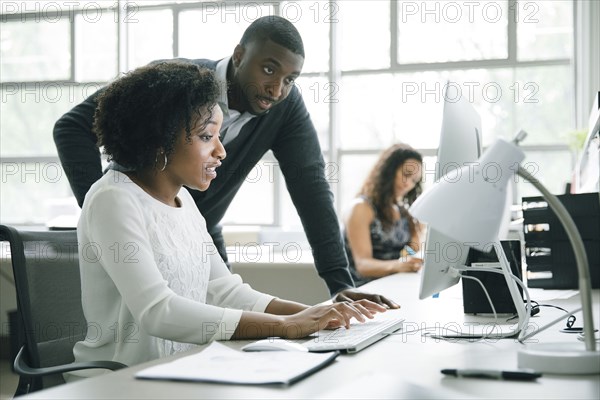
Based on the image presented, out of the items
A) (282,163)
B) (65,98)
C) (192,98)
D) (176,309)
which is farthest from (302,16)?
(176,309)

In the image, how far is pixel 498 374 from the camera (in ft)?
3.31

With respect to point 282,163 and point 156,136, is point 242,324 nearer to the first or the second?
point 156,136

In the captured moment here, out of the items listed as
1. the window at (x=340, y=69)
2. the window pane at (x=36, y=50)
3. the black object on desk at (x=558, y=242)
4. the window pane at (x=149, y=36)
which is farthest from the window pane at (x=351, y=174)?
the black object on desk at (x=558, y=242)

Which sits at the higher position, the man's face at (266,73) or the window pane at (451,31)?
the window pane at (451,31)

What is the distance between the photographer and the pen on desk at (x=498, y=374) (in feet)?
3.29

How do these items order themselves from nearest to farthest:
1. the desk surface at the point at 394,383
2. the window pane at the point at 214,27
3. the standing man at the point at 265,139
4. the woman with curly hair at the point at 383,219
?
1. the desk surface at the point at 394,383
2. the standing man at the point at 265,139
3. the woman with curly hair at the point at 383,219
4. the window pane at the point at 214,27

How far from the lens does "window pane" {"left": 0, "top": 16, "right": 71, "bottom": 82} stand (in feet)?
20.9

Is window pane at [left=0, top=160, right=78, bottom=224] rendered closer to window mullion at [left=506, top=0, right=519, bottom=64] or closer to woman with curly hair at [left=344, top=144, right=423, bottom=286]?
woman with curly hair at [left=344, top=144, right=423, bottom=286]

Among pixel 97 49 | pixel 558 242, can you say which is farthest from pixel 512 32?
pixel 558 242

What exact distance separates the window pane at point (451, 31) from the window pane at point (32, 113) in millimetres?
2527

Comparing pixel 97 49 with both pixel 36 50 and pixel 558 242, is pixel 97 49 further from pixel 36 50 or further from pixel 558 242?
pixel 558 242

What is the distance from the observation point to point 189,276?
1566 millimetres

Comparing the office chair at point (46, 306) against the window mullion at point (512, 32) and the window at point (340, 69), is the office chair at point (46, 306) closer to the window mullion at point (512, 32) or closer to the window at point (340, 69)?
the window at point (340, 69)

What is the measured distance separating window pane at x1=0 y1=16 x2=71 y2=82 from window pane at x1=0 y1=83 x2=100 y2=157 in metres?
0.10
